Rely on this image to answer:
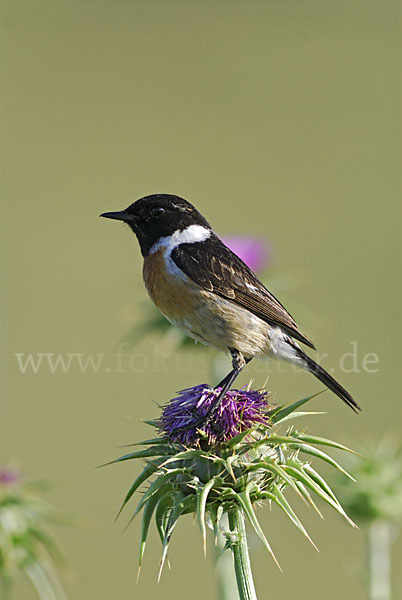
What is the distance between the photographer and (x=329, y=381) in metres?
4.36

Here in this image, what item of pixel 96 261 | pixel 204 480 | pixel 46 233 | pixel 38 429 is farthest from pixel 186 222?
pixel 46 233

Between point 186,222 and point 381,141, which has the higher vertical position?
point 381,141

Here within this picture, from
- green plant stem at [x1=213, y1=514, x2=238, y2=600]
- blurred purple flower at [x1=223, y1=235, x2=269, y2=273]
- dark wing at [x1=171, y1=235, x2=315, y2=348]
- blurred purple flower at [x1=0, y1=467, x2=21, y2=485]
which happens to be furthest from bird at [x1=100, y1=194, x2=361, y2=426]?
blurred purple flower at [x1=223, y1=235, x2=269, y2=273]

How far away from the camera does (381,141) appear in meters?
18.3

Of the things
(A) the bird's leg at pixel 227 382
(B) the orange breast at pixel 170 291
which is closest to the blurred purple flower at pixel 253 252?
(B) the orange breast at pixel 170 291

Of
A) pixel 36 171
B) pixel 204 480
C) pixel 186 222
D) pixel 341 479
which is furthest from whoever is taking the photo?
pixel 36 171

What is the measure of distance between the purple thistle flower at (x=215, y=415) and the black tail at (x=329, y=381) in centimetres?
80

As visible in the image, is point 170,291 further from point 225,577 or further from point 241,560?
point 241,560

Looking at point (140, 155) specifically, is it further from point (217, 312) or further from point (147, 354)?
point (217, 312)

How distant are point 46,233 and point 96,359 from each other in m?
4.42

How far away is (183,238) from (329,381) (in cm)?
137

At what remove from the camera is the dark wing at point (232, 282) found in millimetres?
4586

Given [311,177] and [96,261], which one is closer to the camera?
[96,261]

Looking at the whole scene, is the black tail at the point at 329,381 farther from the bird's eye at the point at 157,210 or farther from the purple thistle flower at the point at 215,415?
the bird's eye at the point at 157,210
